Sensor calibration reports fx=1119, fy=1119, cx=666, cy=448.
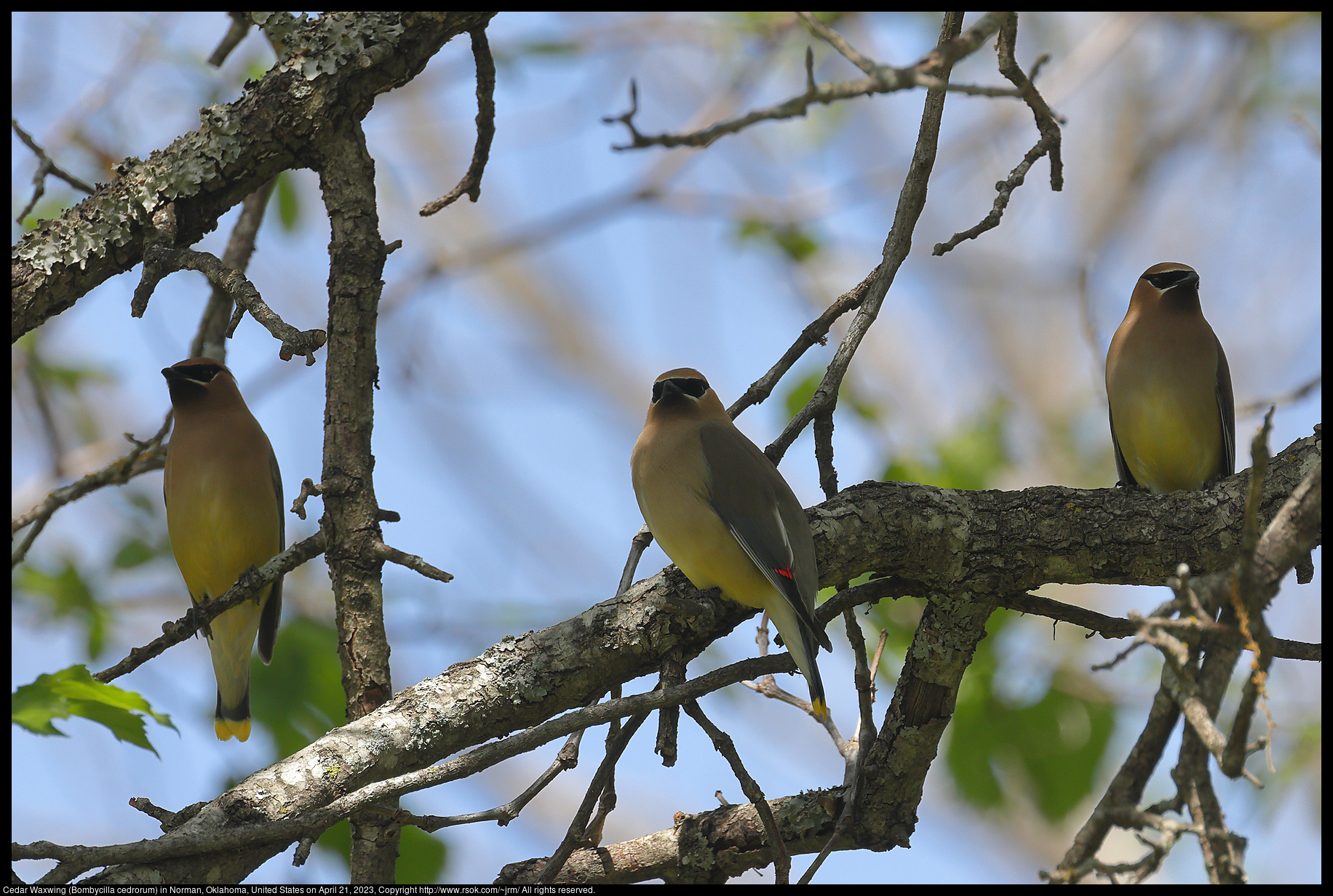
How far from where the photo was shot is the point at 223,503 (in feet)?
15.5

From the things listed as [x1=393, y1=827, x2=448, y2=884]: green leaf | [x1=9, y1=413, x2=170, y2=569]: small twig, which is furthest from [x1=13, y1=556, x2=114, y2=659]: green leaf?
[x1=393, y1=827, x2=448, y2=884]: green leaf

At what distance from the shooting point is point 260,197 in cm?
407

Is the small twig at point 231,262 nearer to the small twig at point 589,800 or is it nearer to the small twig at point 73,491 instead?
the small twig at point 73,491

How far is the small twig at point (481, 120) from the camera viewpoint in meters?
3.61

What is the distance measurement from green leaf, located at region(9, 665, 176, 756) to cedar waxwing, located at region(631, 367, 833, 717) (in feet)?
5.14

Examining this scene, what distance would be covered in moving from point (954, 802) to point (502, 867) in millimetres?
2644

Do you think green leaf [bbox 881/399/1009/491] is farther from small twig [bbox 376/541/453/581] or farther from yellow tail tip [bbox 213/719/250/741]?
yellow tail tip [bbox 213/719/250/741]

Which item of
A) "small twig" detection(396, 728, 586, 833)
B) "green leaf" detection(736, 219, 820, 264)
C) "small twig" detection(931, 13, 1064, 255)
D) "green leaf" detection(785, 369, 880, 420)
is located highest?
"green leaf" detection(736, 219, 820, 264)

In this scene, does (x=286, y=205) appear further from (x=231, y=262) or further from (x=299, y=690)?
(x=299, y=690)

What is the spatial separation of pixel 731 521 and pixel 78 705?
1.89m

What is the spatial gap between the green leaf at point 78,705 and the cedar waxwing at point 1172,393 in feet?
12.7

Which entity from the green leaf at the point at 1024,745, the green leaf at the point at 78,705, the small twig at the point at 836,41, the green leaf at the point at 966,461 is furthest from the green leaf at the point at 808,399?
the green leaf at the point at 78,705

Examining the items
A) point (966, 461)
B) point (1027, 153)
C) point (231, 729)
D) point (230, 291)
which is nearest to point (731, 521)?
point (1027, 153)

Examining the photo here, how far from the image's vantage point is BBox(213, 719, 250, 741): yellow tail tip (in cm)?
510
